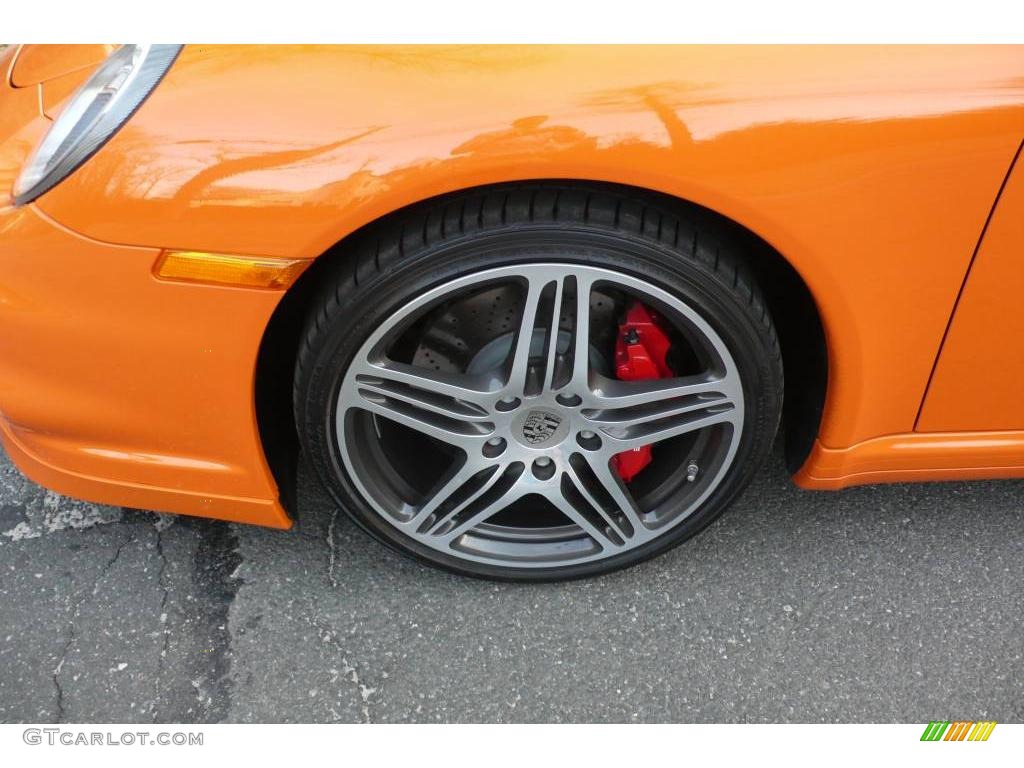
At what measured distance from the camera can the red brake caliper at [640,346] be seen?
1.75m

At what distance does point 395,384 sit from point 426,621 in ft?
1.73

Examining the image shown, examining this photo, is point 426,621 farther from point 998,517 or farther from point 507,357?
point 998,517

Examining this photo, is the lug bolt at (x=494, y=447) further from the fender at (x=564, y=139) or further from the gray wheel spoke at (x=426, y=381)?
the fender at (x=564, y=139)

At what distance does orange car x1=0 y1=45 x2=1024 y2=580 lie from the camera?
4.61ft

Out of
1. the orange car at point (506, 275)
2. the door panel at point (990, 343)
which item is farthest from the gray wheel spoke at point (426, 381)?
the door panel at point (990, 343)

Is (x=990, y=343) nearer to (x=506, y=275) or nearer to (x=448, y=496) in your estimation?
(x=506, y=275)

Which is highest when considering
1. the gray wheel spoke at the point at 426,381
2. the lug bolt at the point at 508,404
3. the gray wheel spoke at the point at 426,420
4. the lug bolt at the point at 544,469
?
the gray wheel spoke at the point at 426,381

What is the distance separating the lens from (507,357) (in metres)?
1.69

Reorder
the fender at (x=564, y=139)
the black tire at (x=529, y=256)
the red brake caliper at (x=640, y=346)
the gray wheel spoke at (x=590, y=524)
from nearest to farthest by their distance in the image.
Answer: the fender at (x=564, y=139) < the black tire at (x=529, y=256) < the red brake caliper at (x=640, y=346) < the gray wheel spoke at (x=590, y=524)

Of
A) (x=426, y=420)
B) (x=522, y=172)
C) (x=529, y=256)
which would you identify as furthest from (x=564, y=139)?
(x=426, y=420)

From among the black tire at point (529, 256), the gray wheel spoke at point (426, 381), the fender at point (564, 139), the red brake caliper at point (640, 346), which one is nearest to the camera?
the fender at point (564, 139)

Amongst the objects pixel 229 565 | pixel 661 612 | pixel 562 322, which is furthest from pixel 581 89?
pixel 229 565

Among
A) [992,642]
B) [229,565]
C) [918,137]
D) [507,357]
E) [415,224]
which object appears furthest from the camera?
[229,565]

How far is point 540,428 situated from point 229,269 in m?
0.63
